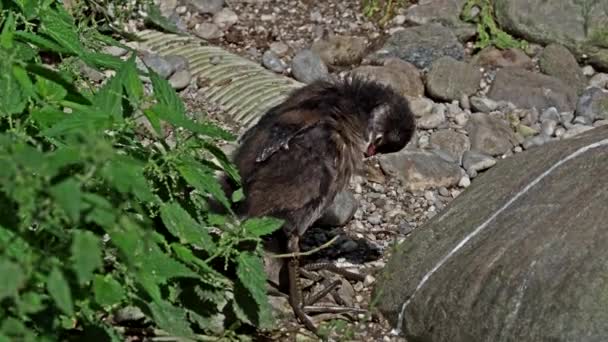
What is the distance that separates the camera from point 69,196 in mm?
3404

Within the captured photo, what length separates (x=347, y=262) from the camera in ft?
22.3

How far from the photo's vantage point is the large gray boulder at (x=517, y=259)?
16.5 ft

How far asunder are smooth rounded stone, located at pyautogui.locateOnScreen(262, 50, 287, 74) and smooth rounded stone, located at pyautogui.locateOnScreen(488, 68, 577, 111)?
4.50ft

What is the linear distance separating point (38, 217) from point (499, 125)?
4.71 metres

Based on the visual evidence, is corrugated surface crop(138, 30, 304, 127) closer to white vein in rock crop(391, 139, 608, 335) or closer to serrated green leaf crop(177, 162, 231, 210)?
white vein in rock crop(391, 139, 608, 335)

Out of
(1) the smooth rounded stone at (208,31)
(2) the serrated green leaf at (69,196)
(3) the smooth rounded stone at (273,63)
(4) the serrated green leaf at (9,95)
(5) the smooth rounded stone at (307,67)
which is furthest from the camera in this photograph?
(1) the smooth rounded stone at (208,31)

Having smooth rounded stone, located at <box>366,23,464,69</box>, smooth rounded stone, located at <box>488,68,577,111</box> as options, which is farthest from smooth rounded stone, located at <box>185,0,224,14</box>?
smooth rounded stone, located at <box>488,68,577,111</box>

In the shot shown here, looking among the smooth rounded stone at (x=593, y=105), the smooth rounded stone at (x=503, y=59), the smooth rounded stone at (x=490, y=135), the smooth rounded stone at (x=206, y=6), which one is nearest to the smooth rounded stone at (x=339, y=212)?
the smooth rounded stone at (x=490, y=135)

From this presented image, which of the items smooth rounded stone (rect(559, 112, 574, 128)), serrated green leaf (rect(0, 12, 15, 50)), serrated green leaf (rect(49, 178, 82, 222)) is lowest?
smooth rounded stone (rect(559, 112, 574, 128))

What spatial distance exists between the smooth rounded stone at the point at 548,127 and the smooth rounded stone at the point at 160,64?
2.33 metres

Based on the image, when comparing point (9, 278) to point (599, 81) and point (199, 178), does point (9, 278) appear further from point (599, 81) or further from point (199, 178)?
point (599, 81)

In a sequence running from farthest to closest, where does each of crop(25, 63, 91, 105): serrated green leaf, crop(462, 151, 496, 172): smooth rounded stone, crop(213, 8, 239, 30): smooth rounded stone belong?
crop(213, 8, 239, 30): smooth rounded stone → crop(462, 151, 496, 172): smooth rounded stone → crop(25, 63, 91, 105): serrated green leaf

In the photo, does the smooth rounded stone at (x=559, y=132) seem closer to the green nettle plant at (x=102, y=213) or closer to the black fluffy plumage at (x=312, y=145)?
the black fluffy plumage at (x=312, y=145)

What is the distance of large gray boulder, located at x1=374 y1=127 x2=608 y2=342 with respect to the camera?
502 cm
